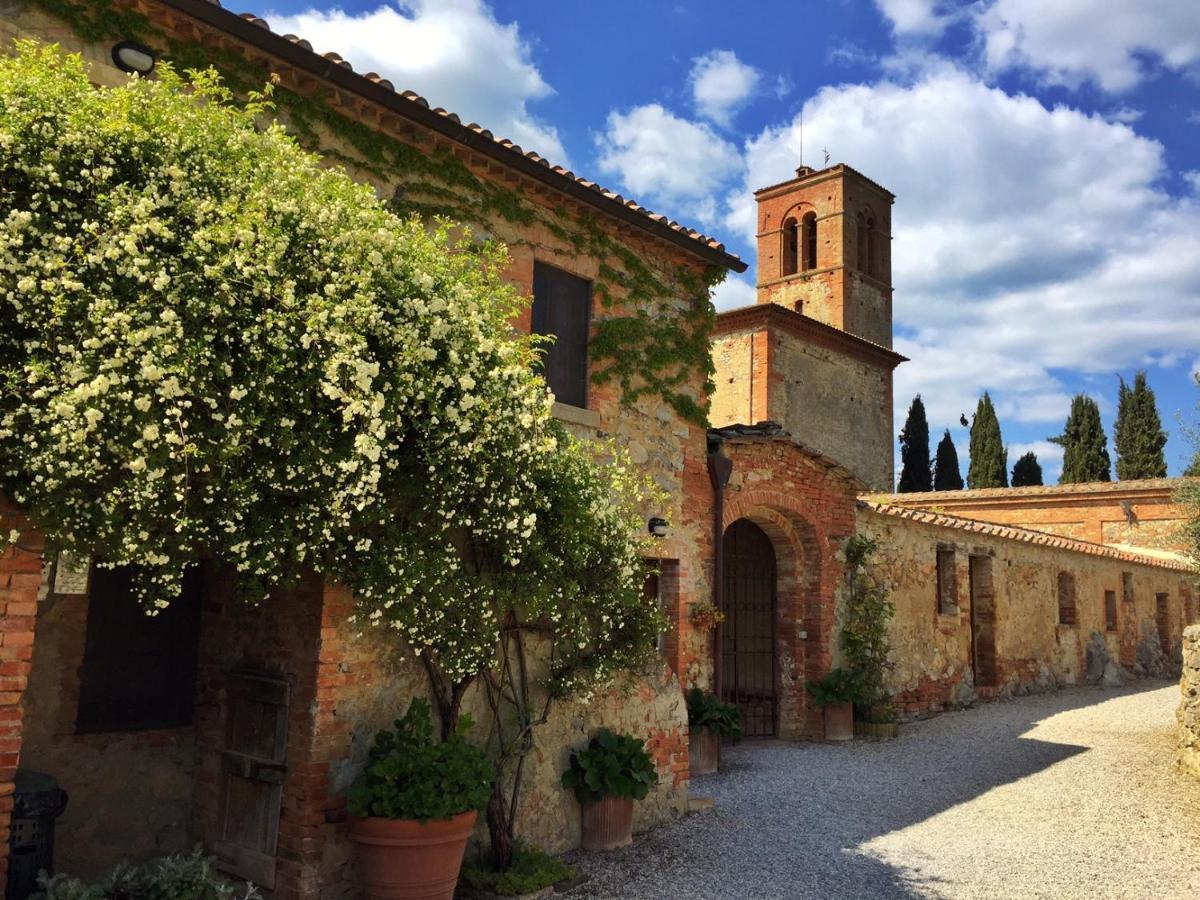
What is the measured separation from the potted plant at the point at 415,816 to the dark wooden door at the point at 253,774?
0.60 meters

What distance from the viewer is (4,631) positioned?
408 cm

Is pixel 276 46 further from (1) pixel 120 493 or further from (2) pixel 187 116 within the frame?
(1) pixel 120 493

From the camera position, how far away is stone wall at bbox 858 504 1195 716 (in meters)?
13.9

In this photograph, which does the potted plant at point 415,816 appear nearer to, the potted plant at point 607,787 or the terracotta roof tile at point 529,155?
the potted plant at point 607,787

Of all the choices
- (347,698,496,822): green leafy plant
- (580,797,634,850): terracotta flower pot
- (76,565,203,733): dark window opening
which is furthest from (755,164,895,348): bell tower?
(347,698,496,822): green leafy plant

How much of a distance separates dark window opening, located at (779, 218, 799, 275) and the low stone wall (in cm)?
2554

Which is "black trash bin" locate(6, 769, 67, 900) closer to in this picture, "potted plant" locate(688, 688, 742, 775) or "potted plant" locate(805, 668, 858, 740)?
"potted plant" locate(688, 688, 742, 775)

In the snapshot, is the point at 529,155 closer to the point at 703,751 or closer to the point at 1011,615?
the point at 703,751

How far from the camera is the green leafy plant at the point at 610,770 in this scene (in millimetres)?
6688

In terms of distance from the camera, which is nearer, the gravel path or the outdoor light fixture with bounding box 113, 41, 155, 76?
the outdoor light fixture with bounding box 113, 41, 155, 76

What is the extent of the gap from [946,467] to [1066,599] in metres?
18.8

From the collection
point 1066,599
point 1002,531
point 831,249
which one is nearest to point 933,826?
point 1002,531

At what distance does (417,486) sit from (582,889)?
2.99 meters

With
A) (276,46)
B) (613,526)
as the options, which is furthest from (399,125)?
(613,526)
